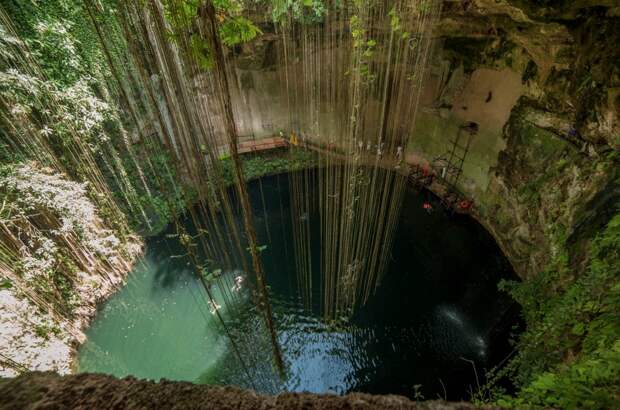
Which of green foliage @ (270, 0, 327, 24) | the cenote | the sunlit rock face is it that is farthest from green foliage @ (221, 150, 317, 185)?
green foliage @ (270, 0, 327, 24)

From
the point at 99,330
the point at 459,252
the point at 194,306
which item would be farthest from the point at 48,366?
the point at 459,252

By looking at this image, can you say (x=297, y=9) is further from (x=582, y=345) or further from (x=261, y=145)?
(x=261, y=145)

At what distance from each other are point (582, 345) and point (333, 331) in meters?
3.37

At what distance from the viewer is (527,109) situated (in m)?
5.38

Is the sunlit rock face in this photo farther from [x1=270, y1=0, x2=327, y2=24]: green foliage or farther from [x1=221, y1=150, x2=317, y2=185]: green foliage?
[x1=221, y1=150, x2=317, y2=185]: green foliage

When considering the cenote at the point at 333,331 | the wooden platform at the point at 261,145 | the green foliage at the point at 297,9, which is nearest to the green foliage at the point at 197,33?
the green foliage at the point at 297,9

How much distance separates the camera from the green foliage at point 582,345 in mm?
888

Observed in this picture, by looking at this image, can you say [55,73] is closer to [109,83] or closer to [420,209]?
[109,83]

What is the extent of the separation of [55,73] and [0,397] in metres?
5.53

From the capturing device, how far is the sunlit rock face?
3441mm

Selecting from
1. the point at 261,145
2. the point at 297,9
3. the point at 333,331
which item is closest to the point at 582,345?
the point at 333,331

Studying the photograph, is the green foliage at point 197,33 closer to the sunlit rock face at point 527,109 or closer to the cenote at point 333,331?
the sunlit rock face at point 527,109

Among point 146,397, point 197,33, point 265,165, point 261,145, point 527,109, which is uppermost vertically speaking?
point 197,33

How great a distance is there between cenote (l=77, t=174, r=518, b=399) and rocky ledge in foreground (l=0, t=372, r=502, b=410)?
3806 millimetres
